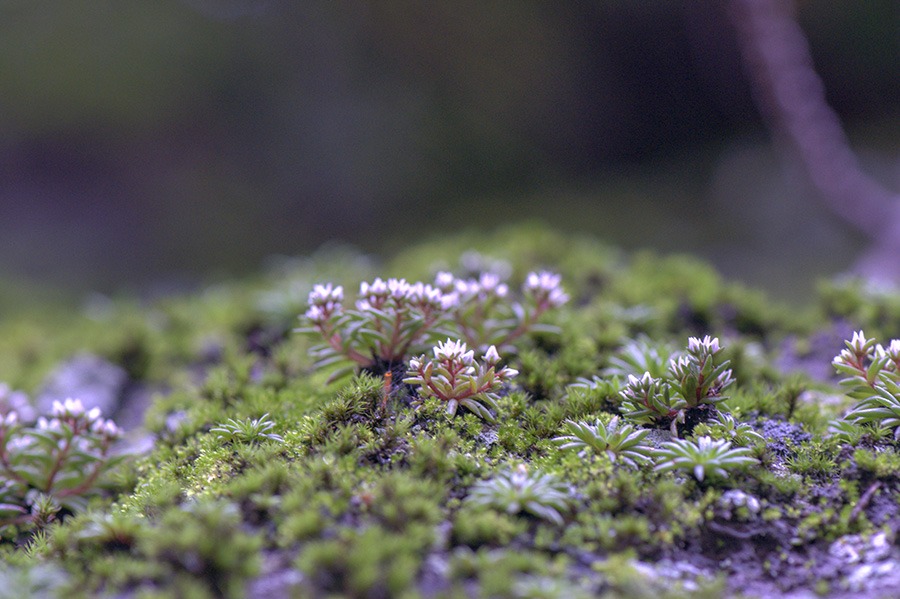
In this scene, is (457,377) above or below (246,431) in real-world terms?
above

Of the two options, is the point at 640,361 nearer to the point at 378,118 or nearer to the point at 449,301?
the point at 449,301

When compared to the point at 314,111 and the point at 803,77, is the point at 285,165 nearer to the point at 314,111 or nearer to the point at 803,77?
the point at 314,111

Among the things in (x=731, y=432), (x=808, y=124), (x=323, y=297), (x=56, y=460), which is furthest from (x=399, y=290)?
(x=808, y=124)

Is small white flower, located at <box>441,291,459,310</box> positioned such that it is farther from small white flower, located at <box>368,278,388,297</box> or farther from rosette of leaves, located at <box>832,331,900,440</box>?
rosette of leaves, located at <box>832,331,900,440</box>

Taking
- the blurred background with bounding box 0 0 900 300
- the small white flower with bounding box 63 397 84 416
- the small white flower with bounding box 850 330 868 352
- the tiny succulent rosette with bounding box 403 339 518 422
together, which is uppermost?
the blurred background with bounding box 0 0 900 300

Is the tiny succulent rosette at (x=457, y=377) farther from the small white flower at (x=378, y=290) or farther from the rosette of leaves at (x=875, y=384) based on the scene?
the rosette of leaves at (x=875, y=384)

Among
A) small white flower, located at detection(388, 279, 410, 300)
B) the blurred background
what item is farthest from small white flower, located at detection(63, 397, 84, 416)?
the blurred background
